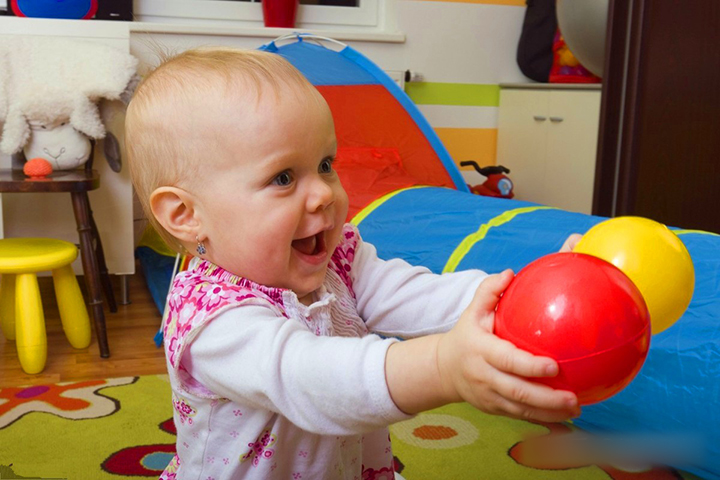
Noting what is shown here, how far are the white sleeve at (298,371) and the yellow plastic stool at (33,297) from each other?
4.05 feet

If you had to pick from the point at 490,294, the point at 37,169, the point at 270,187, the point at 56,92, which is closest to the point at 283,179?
the point at 270,187

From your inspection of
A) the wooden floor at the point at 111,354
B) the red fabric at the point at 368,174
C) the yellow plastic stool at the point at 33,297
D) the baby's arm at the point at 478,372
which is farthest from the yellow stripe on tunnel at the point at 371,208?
the baby's arm at the point at 478,372

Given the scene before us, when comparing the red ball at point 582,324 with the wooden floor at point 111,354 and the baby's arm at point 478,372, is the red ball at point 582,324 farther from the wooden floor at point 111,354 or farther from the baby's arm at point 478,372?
the wooden floor at point 111,354

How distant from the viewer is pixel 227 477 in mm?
736

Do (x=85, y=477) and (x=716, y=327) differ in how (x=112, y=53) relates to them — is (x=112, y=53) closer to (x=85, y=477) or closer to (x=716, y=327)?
(x=85, y=477)

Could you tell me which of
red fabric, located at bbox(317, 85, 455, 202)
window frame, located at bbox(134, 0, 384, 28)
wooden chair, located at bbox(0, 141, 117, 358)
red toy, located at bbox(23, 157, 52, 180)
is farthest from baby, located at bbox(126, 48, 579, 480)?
window frame, located at bbox(134, 0, 384, 28)

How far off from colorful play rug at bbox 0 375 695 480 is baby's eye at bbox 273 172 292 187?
0.71m

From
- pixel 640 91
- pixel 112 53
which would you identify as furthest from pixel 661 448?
pixel 112 53

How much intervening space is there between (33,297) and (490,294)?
150 cm

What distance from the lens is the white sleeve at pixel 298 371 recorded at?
→ 21.5 inches

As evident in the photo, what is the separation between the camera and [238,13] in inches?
109

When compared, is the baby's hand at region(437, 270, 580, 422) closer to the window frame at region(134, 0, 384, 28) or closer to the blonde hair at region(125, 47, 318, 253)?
the blonde hair at region(125, 47, 318, 253)

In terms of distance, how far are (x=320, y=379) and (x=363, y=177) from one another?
5.33 feet

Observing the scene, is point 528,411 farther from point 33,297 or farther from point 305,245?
point 33,297
